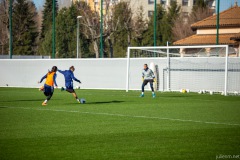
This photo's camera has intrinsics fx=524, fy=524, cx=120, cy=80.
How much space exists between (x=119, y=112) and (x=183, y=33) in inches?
1991

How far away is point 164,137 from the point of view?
42.7ft

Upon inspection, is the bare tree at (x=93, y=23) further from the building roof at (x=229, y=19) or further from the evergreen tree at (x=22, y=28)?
the building roof at (x=229, y=19)

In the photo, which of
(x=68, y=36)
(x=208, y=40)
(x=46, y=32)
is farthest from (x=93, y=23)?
(x=208, y=40)

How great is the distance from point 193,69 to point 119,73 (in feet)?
21.0

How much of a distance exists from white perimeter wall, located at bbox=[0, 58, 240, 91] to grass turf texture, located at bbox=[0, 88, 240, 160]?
14509 mm

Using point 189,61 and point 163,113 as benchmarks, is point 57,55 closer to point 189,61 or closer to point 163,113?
point 189,61

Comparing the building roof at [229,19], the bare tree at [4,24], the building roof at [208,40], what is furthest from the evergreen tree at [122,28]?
the building roof at [229,19]

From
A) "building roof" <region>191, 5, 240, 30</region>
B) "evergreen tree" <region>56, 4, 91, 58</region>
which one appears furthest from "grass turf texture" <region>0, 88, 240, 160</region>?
"evergreen tree" <region>56, 4, 91, 58</region>

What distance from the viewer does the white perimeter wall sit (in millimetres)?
35125

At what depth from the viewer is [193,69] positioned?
119 ft

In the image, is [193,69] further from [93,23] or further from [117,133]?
[93,23]

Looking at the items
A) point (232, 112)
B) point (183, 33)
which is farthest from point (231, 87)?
point (183, 33)

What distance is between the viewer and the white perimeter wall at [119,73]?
35.1 meters

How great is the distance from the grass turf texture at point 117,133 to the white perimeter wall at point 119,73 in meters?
14.5
